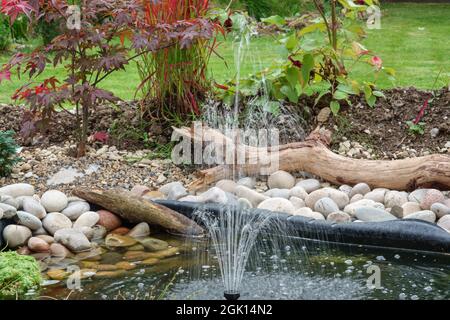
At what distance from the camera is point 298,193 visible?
5887 millimetres

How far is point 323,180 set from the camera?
6.21m

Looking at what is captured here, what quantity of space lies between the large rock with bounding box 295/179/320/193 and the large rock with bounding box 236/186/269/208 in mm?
353

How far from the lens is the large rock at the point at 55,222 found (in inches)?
212

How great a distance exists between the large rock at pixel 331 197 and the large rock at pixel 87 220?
1434mm

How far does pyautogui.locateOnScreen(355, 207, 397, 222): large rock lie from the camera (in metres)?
5.36

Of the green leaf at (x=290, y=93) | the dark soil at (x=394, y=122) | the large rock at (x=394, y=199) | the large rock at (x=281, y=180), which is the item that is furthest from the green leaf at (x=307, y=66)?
the large rock at (x=394, y=199)

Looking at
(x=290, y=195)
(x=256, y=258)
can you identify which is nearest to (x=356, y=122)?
(x=290, y=195)

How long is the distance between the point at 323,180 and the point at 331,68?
50.3 inches

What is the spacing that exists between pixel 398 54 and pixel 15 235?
20.1 ft

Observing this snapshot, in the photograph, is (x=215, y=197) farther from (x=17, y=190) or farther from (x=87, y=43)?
(x=87, y=43)

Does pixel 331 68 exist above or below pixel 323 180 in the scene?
above

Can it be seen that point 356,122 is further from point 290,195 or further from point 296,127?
point 290,195

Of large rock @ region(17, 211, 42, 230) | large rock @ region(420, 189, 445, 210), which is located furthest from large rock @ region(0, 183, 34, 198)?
large rock @ region(420, 189, 445, 210)
